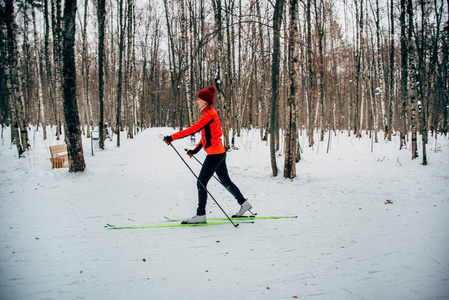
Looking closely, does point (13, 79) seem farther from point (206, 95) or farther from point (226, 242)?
point (226, 242)

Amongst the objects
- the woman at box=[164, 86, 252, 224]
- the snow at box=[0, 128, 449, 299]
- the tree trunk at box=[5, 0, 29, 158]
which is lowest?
the snow at box=[0, 128, 449, 299]

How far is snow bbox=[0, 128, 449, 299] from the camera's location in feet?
8.17

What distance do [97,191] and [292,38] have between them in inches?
275

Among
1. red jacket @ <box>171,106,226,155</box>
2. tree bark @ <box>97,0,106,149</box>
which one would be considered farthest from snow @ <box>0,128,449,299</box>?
tree bark @ <box>97,0,106,149</box>

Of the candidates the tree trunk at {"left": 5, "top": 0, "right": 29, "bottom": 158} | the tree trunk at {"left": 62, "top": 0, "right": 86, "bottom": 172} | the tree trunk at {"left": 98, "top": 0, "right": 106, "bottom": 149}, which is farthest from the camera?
the tree trunk at {"left": 98, "top": 0, "right": 106, "bottom": 149}

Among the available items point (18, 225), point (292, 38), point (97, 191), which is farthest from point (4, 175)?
point (292, 38)

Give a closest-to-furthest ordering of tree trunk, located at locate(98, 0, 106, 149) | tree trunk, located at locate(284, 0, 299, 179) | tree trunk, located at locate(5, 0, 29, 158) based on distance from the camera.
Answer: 1. tree trunk, located at locate(284, 0, 299, 179)
2. tree trunk, located at locate(5, 0, 29, 158)
3. tree trunk, located at locate(98, 0, 106, 149)

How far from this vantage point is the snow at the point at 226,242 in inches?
98.0

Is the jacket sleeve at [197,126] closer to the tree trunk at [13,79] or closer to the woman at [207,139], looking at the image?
the woman at [207,139]

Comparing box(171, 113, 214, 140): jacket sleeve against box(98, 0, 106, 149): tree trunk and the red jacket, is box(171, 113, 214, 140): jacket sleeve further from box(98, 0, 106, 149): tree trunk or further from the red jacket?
box(98, 0, 106, 149): tree trunk

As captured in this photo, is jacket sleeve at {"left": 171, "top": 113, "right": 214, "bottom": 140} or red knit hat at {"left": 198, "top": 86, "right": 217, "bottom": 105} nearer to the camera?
jacket sleeve at {"left": 171, "top": 113, "right": 214, "bottom": 140}

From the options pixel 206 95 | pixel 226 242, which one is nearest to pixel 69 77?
pixel 206 95

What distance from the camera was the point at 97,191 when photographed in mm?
6402

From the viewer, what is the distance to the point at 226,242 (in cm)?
354
